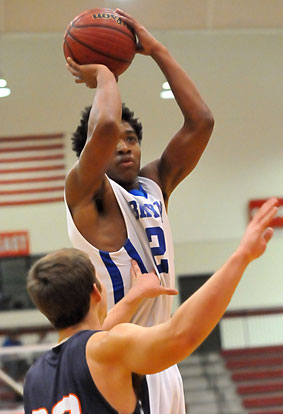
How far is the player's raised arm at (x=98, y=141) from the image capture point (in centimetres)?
248

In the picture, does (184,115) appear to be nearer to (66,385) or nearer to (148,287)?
(148,287)

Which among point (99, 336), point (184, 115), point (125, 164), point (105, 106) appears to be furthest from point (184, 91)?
point (99, 336)

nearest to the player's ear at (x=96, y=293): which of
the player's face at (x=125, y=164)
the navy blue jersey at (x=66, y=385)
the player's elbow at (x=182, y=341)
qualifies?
the navy blue jersey at (x=66, y=385)

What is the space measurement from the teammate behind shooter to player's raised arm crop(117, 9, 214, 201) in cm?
111

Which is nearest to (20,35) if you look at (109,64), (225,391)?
(225,391)

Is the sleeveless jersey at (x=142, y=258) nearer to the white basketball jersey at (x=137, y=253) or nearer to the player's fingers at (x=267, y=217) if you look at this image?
the white basketball jersey at (x=137, y=253)

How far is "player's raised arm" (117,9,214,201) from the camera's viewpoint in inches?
117

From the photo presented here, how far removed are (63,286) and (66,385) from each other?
0.29m

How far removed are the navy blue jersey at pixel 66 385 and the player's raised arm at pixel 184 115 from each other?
1275 millimetres

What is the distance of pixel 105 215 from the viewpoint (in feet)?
9.23

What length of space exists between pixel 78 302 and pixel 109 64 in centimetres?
130

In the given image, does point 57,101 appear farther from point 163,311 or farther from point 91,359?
point 91,359

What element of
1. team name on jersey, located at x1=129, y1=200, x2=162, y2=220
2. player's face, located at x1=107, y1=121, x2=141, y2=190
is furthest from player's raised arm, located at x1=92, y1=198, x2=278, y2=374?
player's face, located at x1=107, y1=121, x2=141, y2=190

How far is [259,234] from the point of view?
1542 mm
